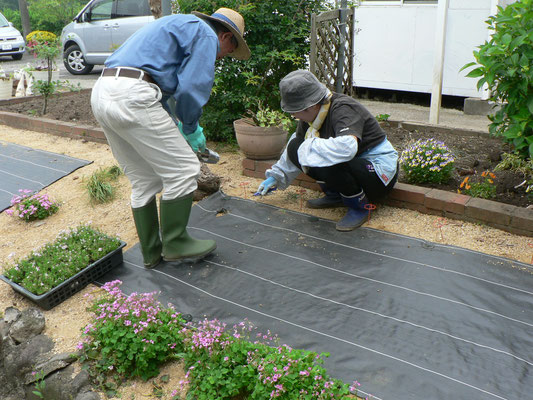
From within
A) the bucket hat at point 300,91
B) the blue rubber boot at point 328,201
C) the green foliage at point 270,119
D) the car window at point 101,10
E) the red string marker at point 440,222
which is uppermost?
the car window at point 101,10

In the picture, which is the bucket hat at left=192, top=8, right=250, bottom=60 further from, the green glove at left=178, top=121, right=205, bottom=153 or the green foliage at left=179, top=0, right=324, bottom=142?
the green foliage at left=179, top=0, right=324, bottom=142

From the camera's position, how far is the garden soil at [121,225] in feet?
9.27

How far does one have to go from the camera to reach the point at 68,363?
252 cm

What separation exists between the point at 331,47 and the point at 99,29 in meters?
7.71

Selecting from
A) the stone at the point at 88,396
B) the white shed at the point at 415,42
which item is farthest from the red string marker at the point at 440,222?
the white shed at the point at 415,42

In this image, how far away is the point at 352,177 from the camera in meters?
3.52

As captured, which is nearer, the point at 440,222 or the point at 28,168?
the point at 440,222

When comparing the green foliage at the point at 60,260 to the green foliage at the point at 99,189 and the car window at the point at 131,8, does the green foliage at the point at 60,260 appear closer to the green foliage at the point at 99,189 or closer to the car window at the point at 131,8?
the green foliage at the point at 99,189

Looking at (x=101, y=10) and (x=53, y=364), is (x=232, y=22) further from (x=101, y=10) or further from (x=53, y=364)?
(x=101, y=10)

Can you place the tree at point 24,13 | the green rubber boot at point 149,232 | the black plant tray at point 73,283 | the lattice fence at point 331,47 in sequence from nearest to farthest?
the black plant tray at point 73,283 → the green rubber boot at point 149,232 → the lattice fence at point 331,47 → the tree at point 24,13

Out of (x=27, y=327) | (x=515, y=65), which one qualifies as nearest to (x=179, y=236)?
(x=27, y=327)

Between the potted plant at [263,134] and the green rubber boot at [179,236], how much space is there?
4.40 feet

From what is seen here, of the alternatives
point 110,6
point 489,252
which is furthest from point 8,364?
point 110,6

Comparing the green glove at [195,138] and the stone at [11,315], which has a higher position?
the green glove at [195,138]
